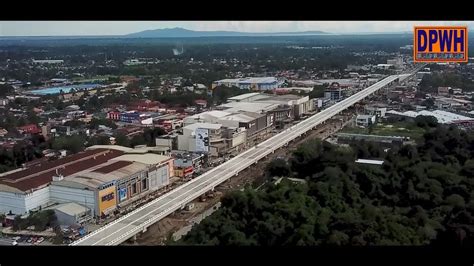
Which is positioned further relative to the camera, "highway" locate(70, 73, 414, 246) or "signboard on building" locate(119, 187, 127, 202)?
"signboard on building" locate(119, 187, 127, 202)

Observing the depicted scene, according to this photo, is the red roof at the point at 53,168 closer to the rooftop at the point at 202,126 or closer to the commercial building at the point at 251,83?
the rooftop at the point at 202,126

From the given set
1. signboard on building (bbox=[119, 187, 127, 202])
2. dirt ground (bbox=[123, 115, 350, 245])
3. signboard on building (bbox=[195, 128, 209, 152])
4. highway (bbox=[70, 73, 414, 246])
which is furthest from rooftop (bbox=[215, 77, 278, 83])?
signboard on building (bbox=[119, 187, 127, 202])

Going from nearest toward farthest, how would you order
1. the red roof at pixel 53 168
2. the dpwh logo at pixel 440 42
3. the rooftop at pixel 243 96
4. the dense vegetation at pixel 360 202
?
the dpwh logo at pixel 440 42, the dense vegetation at pixel 360 202, the red roof at pixel 53 168, the rooftop at pixel 243 96

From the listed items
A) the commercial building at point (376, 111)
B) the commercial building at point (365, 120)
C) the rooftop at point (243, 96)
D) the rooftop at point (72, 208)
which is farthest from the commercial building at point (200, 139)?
the commercial building at point (376, 111)

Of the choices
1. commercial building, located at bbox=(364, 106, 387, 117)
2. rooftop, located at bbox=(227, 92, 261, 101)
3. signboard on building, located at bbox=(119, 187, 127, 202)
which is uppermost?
rooftop, located at bbox=(227, 92, 261, 101)

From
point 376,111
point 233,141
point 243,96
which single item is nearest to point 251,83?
point 243,96

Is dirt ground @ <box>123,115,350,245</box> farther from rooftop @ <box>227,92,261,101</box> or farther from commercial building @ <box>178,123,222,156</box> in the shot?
rooftop @ <box>227,92,261,101</box>
